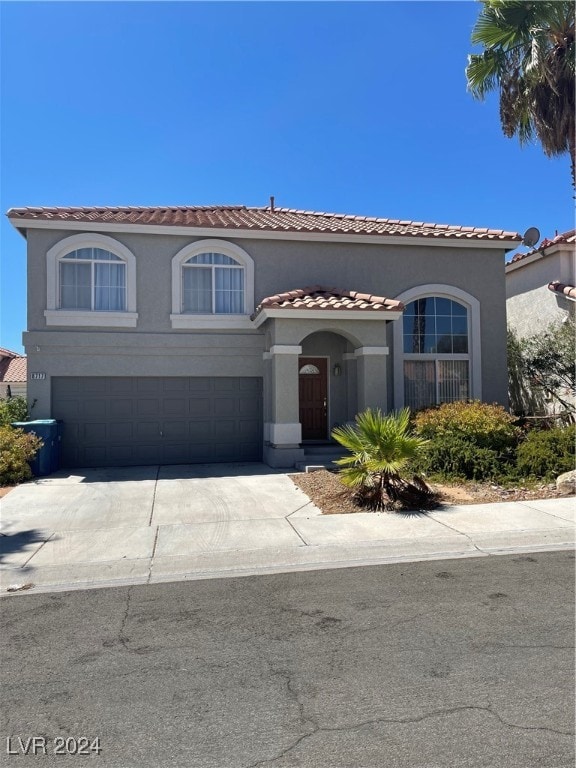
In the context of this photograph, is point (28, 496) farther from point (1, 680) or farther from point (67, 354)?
point (1, 680)

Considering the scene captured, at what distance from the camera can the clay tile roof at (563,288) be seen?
15898 mm

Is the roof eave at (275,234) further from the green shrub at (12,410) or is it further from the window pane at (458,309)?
the green shrub at (12,410)

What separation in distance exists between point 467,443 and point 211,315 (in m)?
7.28

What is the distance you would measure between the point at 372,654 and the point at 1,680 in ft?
8.89

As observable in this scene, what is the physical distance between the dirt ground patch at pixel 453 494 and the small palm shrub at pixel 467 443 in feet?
1.58

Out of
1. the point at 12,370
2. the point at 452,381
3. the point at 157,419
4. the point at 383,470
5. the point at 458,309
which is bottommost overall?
the point at 383,470

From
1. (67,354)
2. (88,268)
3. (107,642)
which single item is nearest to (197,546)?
(107,642)

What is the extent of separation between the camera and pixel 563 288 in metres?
16.5

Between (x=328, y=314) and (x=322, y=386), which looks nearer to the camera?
(x=328, y=314)

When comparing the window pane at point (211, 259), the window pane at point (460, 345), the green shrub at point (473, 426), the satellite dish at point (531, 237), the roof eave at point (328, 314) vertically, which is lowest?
the green shrub at point (473, 426)

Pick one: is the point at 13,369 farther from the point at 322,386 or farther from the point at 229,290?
the point at 322,386

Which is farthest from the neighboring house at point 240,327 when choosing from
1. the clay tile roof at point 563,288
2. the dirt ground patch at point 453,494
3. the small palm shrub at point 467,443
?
the dirt ground patch at point 453,494

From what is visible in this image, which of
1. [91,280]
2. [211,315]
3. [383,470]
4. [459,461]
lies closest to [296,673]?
[383,470]

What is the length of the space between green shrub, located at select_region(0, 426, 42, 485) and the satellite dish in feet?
49.2
